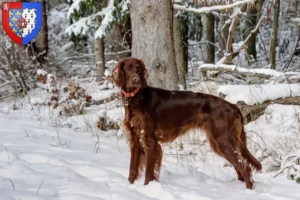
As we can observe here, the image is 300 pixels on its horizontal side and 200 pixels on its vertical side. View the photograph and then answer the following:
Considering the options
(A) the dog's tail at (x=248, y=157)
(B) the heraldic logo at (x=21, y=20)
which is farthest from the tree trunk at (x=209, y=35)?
(A) the dog's tail at (x=248, y=157)

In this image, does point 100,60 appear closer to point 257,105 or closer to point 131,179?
point 257,105

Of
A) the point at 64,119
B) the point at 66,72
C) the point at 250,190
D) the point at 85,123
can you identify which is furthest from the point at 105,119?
the point at 66,72

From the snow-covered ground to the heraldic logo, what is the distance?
3.05 meters

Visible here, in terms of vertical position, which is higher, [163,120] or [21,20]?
[21,20]

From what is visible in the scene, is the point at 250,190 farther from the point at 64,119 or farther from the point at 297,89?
the point at 64,119

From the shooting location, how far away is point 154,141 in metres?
3.73

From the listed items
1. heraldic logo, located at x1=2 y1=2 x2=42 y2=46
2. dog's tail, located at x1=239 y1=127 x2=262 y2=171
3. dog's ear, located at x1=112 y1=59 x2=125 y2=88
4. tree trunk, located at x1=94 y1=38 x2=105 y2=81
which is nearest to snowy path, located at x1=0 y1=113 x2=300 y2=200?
dog's tail, located at x1=239 y1=127 x2=262 y2=171

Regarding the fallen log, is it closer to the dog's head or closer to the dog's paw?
the dog's head

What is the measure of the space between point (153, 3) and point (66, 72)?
5.67 meters

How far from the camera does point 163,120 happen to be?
3818 mm

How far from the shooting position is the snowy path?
10.1 ft

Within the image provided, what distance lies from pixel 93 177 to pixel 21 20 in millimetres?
5711

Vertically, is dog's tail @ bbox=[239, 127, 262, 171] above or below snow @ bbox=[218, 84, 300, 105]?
below

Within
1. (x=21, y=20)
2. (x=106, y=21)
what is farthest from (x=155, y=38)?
(x=21, y=20)
